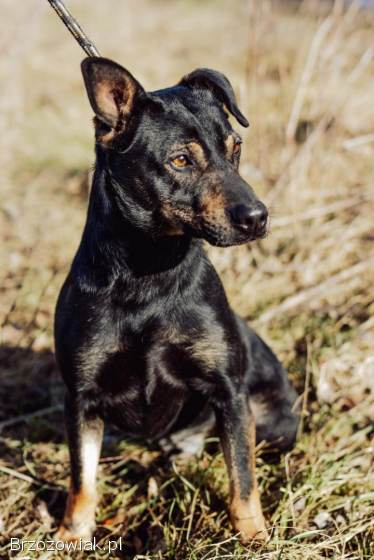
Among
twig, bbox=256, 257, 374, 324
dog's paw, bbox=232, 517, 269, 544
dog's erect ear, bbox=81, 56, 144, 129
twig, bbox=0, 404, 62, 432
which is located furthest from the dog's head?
twig, bbox=256, 257, 374, 324

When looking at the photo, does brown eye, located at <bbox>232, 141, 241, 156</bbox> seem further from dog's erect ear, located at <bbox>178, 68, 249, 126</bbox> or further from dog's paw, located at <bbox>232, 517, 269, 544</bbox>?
dog's paw, located at <bbox>232, 517, 269, 544</bbox>

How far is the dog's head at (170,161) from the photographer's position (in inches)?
112

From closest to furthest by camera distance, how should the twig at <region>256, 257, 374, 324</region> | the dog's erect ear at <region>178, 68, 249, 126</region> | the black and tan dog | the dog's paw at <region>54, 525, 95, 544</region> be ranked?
the black and tan dog
the dog's erect ear at <region>178, 68, 249, 126</region>
the dog's paw at <region>54, 525, 95, 544</region>
the twig at <region>256, 257, 374, 324</region>

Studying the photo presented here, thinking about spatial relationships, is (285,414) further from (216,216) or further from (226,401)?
(216,216)

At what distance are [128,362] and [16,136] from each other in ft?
23.5

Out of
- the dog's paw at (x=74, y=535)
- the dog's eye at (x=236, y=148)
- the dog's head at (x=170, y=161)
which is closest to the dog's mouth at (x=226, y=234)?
the dog's head at (x=170, y=161)

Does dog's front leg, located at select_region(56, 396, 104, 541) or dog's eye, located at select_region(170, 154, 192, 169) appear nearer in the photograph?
dog's eye, located at select_region(170, 154, 192, 169)

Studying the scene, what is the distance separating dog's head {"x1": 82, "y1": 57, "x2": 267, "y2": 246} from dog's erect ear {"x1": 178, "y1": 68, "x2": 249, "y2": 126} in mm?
194

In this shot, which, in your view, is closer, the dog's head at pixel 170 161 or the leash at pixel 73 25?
the dog's head at pixel 170 161

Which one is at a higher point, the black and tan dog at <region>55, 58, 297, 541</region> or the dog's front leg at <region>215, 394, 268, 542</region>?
the black and tan dog at <region>55, 58, 297, 541</region>

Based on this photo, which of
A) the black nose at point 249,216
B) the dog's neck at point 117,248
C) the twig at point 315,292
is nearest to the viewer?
A: the black nose at point 249,216

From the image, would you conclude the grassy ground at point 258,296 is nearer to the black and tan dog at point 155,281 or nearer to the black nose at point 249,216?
the black and tan dog at point 155,281

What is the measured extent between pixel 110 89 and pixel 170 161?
17.0 inches

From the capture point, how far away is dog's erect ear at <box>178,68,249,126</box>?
3.30 meters
